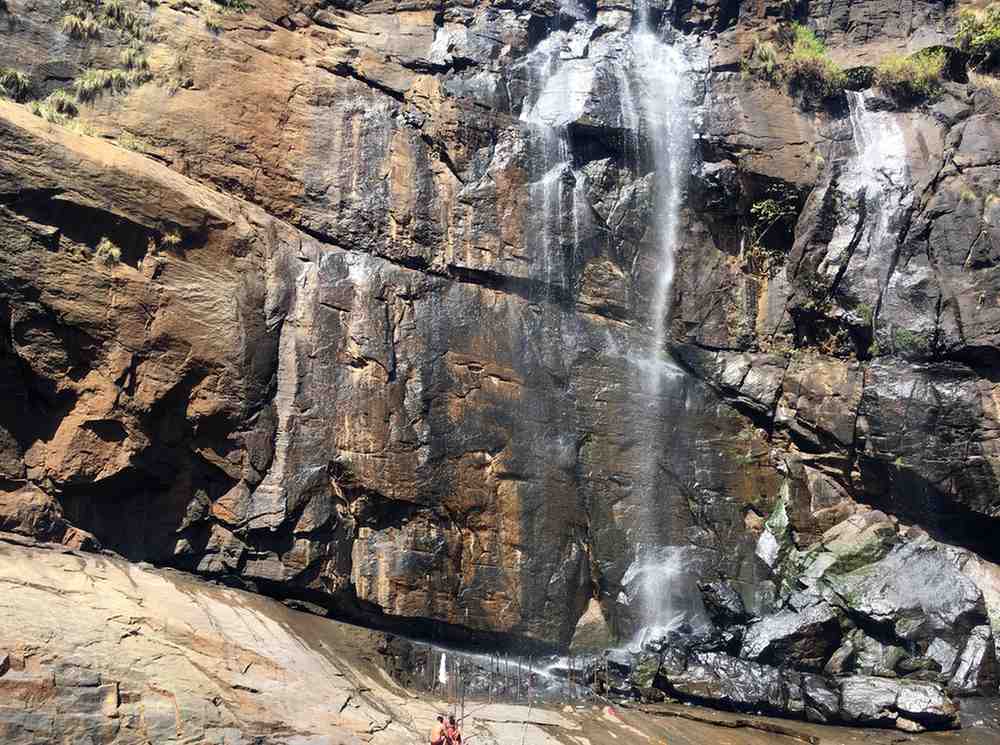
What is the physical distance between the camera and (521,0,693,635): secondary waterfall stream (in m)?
18.6

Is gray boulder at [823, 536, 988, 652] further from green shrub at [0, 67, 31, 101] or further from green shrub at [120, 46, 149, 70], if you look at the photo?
green shrub at [0, 67, 31, 101]

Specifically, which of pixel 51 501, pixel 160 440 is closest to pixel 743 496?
pixel 160 440

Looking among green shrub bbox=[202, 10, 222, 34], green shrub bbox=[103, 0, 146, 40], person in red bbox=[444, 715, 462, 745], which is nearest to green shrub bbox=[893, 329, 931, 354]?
person in red bbox=[444, 715, 462, 745]

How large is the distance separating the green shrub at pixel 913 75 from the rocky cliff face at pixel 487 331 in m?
0.37

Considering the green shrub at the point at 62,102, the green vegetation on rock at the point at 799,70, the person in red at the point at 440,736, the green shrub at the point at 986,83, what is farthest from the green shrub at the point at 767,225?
the green shrub at the point at 62,102

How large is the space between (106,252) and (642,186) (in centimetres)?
1155

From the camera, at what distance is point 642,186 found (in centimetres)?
2178

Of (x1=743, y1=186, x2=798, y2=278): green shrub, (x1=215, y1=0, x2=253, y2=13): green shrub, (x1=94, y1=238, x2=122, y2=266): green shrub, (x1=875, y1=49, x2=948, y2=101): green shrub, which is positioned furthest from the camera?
(x1=875, y1=49, x2=948, y2=101): green shrub

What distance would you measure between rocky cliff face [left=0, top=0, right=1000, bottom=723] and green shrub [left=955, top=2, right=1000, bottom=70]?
2.27 feet

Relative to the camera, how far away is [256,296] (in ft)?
56.4

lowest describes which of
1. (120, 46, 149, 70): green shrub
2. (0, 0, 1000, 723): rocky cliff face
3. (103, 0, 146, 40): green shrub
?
(0, 0, 1000, 723): rocky cliff face

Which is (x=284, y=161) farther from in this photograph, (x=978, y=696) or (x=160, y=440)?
(x=978, y=696)

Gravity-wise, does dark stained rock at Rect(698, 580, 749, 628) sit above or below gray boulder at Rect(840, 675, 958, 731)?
above

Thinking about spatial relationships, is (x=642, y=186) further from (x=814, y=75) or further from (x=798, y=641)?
(x=798, y=641)
